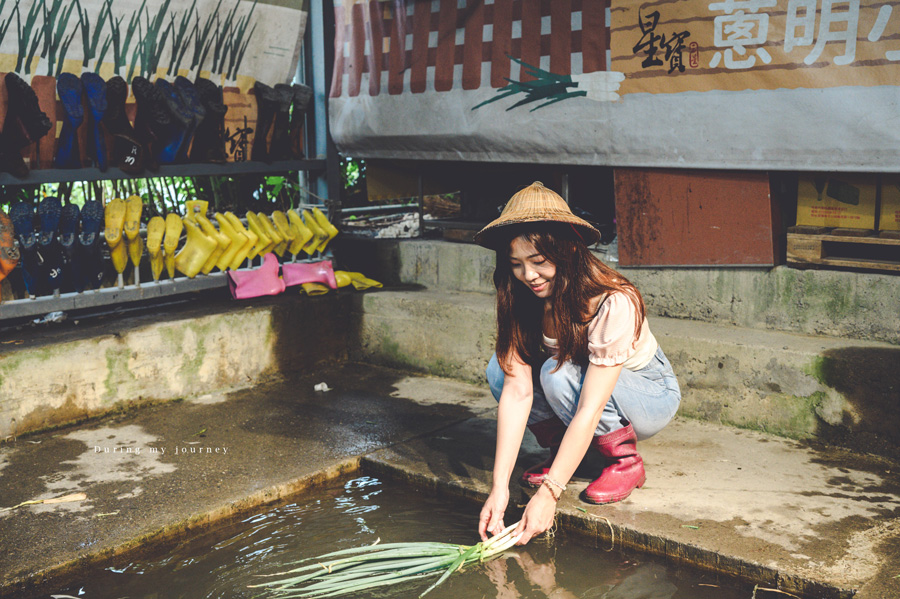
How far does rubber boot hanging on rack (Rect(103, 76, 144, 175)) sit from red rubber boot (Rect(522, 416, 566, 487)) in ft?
9.83

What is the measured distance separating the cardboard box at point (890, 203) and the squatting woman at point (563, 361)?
5.17 feet

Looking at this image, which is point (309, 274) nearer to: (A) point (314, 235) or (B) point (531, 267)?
(A) point (314, 235)

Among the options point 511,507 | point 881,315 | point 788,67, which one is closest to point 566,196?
point 788,67

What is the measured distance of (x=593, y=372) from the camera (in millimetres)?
2785

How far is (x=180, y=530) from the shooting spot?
315 cm

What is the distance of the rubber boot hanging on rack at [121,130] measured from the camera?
15.8 feet

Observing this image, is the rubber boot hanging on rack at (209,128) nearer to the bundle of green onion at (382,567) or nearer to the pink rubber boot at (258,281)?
the pink rubber boot at (258,281)

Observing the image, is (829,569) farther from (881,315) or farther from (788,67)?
(788,67)

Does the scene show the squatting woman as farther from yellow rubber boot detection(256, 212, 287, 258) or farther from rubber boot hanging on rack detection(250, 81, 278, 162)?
rubber boot hanging on rack detection(250, 81, 278, 162)

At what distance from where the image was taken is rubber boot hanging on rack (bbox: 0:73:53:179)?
4.41m

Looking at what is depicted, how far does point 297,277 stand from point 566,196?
186 centimetres

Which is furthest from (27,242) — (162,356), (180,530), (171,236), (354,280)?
(180,530)

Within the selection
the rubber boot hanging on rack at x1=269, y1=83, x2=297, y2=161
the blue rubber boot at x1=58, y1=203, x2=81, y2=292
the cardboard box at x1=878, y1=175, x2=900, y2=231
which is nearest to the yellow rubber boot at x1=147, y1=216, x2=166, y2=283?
the blue rubber boot at x1=58, y1=203, x2=81, y2=292

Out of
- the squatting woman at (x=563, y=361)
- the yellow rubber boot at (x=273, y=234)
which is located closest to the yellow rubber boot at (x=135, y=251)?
the yellow rubber boot at (x=273, y=234)
